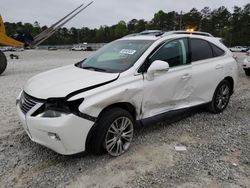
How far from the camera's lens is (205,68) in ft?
14.6

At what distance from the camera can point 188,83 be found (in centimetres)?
413

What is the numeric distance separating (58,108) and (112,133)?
2.61ft

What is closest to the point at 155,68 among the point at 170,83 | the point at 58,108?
the point at 170,83

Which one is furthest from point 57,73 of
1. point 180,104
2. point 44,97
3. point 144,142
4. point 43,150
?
point 180,104

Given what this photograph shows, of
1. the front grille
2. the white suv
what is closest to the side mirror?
the white suv

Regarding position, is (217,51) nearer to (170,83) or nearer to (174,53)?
(174,53)

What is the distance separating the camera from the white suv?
2.83 meters

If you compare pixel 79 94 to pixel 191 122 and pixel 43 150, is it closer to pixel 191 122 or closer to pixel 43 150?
pixel 43 150

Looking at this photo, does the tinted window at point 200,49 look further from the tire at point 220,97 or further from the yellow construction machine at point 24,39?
the yellow construction machine at point 24,39

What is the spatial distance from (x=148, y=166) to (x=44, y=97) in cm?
154

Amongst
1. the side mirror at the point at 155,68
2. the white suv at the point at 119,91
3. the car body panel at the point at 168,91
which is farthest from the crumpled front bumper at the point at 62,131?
the side mirror at the point at 155,68

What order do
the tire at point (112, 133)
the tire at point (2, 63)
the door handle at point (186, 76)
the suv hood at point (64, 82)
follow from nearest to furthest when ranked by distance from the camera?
1. the suv hood at point (64, 82)
2. the tire at point (112, 133)
3. the door handle at point (186, 76)
4. the tire at point (2, 63)

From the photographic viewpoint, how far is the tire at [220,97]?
4.86 m

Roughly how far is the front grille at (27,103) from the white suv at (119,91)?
0.01 metres
